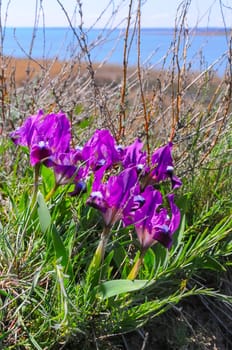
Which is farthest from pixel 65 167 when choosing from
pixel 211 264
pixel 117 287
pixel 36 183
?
pixel 211 264

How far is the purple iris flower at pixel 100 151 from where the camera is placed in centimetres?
159

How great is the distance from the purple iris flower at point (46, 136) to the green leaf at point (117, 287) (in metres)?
0.34

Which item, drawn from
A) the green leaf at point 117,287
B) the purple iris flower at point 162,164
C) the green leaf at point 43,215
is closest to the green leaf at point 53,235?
the green leaf at point 43,215

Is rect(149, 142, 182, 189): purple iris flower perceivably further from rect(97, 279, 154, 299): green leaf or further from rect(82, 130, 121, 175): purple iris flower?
rect(97, 279, 154, 299): green leaf

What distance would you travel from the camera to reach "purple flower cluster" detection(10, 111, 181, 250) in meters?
1.42

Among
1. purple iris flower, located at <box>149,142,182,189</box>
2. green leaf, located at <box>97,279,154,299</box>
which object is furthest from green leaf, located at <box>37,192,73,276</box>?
purple iris flower, located at <box>149,142,182,189</box>

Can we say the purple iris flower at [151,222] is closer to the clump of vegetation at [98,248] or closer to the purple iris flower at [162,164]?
the clump of vegetation at [98,248]

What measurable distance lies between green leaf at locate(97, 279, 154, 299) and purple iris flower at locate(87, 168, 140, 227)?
0.14m

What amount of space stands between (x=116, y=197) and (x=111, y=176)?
0.31 feet

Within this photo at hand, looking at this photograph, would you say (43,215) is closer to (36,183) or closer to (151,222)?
(36,183)

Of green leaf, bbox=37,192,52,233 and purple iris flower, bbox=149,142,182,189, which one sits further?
purple iris flower, bbox=149,142,182,189

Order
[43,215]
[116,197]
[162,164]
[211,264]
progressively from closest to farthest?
[116,197]
[43,215]
[162,164]
[211,264]

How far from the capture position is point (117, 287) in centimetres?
142

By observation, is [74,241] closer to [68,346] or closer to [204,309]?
[68,346]
